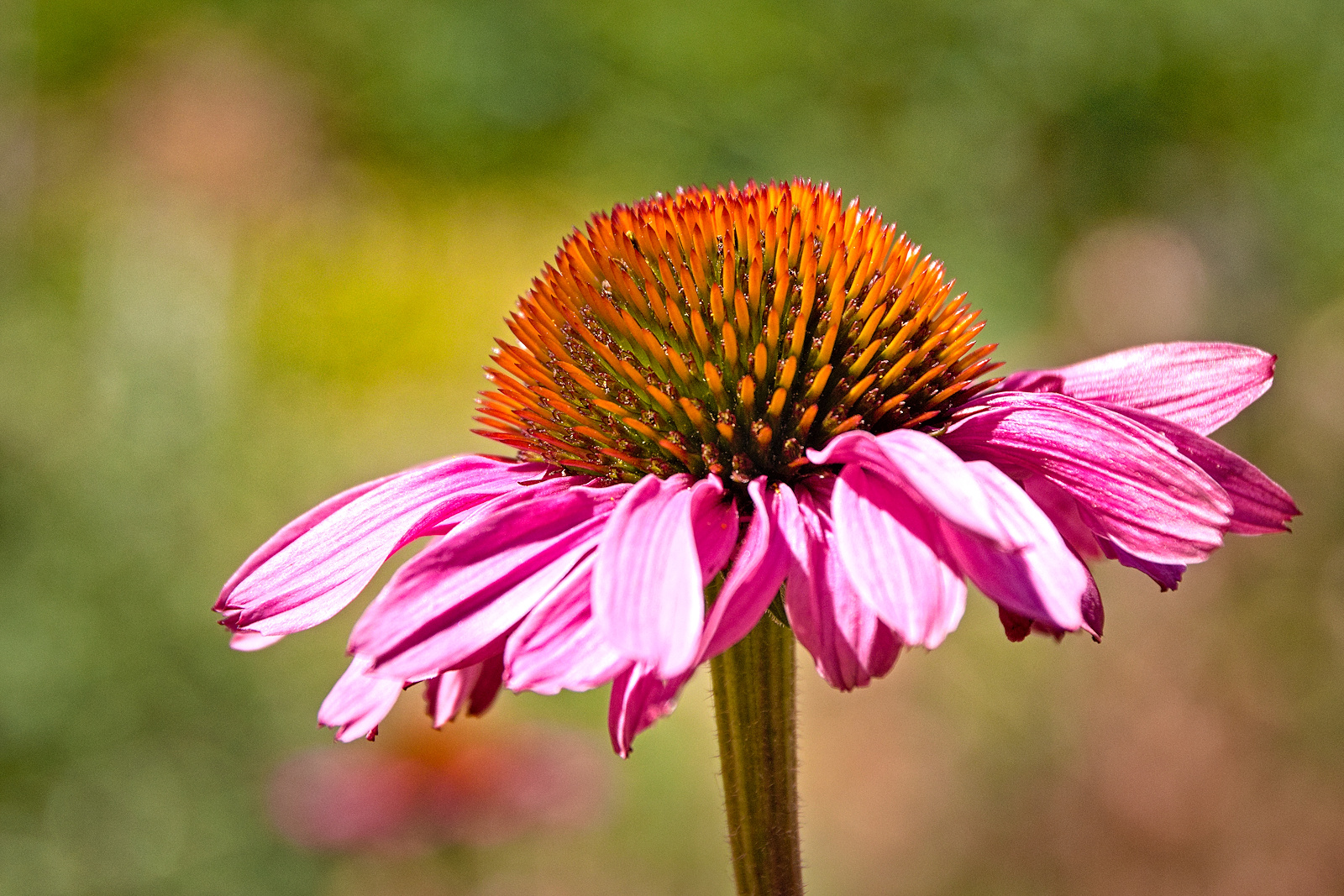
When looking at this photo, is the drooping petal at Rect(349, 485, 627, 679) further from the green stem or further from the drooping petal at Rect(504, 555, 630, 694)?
the green stem

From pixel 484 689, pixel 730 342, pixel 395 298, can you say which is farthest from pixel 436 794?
pixel 395 298

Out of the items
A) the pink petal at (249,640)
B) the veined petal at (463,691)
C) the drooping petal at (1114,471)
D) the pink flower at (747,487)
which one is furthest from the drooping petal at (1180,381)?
the pink petal at (249,640)

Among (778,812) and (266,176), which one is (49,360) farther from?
(266,176)

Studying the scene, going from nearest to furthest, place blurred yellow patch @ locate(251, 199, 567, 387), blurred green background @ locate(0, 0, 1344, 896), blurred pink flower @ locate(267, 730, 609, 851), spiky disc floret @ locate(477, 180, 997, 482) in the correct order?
spiky disc floret @ locate(477, 180, 997, 482) < blurred pink flower @ locate(267, 730, 609, 851) < blurred green background @ locate(0, 0, 1344, 896) < blurred yellow patch @ locate(251, 199, 567, 387)

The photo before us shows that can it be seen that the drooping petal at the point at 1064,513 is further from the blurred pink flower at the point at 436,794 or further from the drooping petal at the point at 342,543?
the blurred pink flower at the point at 436,794

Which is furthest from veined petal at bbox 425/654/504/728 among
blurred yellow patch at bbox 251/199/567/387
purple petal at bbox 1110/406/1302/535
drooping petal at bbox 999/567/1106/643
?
blurred yellow patch at bbox 251/199/567/387

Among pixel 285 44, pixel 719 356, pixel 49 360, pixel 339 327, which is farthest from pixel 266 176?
pixel 719 356
